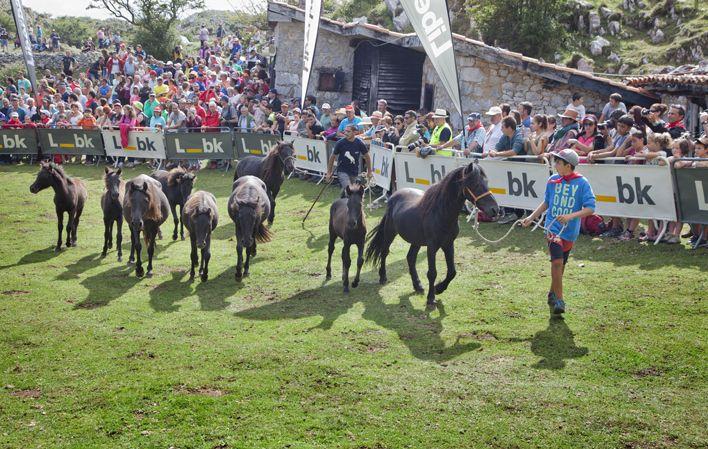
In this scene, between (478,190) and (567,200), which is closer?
(567,200)

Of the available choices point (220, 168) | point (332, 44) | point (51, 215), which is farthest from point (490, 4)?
point (51, 215)

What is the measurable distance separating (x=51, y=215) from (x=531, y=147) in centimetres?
1283

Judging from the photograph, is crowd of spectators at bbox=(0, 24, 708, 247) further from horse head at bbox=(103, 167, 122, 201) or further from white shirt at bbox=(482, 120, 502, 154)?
horse head at bbox=(103, 167, 122, 201)

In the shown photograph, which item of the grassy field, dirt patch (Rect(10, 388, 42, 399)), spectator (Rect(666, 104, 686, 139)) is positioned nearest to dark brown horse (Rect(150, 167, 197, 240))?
the grassy field

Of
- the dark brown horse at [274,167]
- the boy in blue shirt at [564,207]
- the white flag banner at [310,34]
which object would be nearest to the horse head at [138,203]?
the dark brown horse at [274,167]

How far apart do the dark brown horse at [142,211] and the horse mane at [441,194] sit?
18.3ft

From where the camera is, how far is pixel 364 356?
9.57 meters

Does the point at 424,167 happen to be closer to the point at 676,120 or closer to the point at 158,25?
the point at 676,120

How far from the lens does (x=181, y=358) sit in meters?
9.79

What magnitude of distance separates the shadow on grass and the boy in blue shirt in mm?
7219

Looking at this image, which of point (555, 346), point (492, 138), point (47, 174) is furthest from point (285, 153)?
point (555, 346)

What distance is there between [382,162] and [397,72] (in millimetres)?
10360

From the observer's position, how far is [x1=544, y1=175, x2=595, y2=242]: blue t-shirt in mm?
9789

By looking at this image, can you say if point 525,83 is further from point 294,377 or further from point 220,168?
point 294,377
